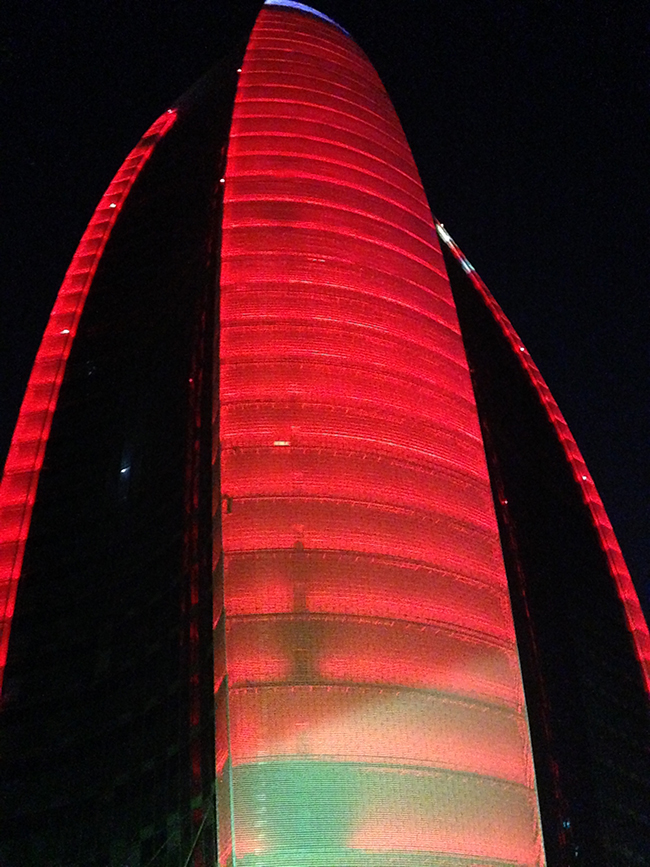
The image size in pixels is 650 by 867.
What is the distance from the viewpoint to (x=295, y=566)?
477 cm

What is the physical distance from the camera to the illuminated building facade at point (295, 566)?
4.34 meters

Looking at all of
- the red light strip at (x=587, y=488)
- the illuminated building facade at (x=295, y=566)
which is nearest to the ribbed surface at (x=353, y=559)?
the illuminated building facade at (x=295, y=566)

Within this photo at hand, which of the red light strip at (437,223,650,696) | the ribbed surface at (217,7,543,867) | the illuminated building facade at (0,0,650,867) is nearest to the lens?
the ribbed surface at (217,7,543,867)

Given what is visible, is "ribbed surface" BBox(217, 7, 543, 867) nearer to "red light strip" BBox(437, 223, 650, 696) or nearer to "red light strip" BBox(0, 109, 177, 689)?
"red light strip" BBox(0, 109, 177, 689)

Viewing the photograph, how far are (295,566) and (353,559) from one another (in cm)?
36

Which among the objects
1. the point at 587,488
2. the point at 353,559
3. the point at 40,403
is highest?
the point at 587,488

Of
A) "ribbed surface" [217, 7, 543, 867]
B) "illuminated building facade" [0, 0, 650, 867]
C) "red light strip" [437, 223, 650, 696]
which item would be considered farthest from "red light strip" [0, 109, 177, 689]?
"red light strip" [437, 223, 650, 696]

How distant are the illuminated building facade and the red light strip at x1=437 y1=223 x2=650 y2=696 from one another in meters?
0.04

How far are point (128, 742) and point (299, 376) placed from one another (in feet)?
7.92

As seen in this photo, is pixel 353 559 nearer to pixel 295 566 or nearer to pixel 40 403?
pixel 295 566

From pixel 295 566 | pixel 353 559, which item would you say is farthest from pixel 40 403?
pixel 353 559

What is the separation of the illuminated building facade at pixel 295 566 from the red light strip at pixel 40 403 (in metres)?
0.03

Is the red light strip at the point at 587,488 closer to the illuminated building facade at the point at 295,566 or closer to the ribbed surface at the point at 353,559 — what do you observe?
the illuminated building facade at the point at 295,566

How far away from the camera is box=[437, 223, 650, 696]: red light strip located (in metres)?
7.64
